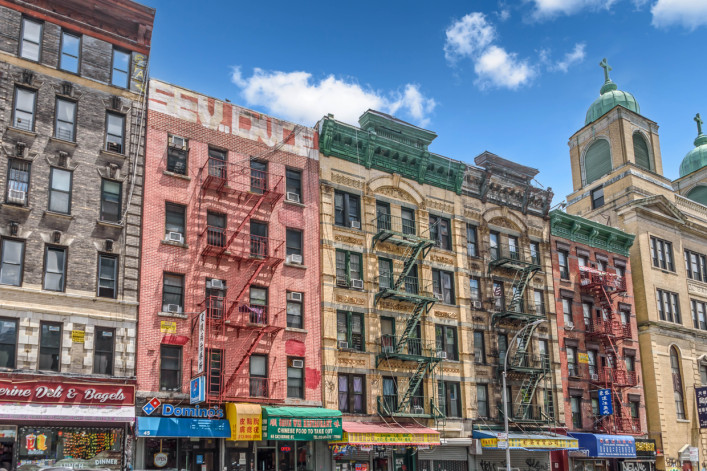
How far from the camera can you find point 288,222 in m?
35.5

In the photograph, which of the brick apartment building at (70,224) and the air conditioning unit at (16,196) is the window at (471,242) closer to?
the brick apartment building at (70,224)

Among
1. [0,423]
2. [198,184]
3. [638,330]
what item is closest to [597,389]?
[638,330]

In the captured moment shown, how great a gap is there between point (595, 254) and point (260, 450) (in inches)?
1113

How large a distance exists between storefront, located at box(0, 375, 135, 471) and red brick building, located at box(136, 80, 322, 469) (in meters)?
1.08

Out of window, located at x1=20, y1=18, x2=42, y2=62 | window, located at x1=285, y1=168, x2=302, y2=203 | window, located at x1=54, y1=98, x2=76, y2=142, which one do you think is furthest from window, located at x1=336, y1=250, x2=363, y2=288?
window, located at x1=20, y1=18, x2=42, y2=62

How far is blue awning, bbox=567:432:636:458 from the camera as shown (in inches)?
1663

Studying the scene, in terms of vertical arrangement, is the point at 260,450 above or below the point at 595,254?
below

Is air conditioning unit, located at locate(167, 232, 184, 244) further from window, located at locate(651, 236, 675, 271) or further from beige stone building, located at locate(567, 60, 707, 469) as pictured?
window, located at locate(651, 236, 675, 271)

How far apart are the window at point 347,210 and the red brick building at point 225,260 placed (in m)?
1.49

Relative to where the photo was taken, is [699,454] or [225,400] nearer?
[225,400]

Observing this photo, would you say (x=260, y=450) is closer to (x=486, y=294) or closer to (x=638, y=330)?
(x=486, y=294)

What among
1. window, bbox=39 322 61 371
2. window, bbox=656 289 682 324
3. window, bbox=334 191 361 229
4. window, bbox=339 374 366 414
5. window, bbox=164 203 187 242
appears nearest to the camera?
window, bbox=39 322 61 371

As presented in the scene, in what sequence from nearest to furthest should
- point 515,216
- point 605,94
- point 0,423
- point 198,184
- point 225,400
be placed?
point 0,423, point 225,400, point 198,184, point 515,216, point 605,94

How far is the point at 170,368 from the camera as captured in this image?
30062mm
